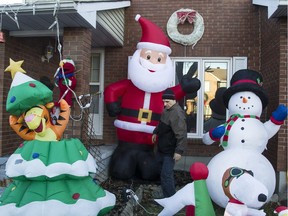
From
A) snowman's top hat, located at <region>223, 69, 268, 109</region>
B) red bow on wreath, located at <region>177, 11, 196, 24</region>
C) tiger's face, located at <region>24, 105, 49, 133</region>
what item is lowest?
tiger's face, located at <region>24, 105, 49, 133</region>

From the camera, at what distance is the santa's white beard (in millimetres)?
6113

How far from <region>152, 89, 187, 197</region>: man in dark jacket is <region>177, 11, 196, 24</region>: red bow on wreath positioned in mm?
3120

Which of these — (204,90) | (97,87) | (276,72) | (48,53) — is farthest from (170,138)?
(48,53)

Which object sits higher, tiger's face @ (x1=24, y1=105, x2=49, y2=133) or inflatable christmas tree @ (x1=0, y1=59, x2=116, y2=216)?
tiger's face @ (x1=24, y1=105, x2=49, y2=133)

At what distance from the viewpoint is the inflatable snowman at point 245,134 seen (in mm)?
4742

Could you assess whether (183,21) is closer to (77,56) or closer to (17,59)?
(77,56)

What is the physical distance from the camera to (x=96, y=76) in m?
8.12

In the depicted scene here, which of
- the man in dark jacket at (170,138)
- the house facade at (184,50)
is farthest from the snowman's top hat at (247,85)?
the house facade at (184,50)

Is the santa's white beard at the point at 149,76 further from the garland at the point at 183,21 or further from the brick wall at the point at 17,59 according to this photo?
the brick wall at the point at 17,59

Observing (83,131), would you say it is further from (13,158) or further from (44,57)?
(44,57)

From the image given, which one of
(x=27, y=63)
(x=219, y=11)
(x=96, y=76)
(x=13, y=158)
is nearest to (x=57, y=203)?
(x=13, y=158)

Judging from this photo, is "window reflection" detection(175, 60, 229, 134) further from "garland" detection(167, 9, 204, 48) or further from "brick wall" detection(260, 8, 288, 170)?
"brick wall" detection(260, 8, 288, 170)

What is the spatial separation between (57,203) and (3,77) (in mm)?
3445

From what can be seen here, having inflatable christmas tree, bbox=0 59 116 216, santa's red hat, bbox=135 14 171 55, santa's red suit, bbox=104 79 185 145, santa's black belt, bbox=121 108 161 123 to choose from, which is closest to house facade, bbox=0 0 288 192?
santa's red suit, bbox=104 79 185 145
